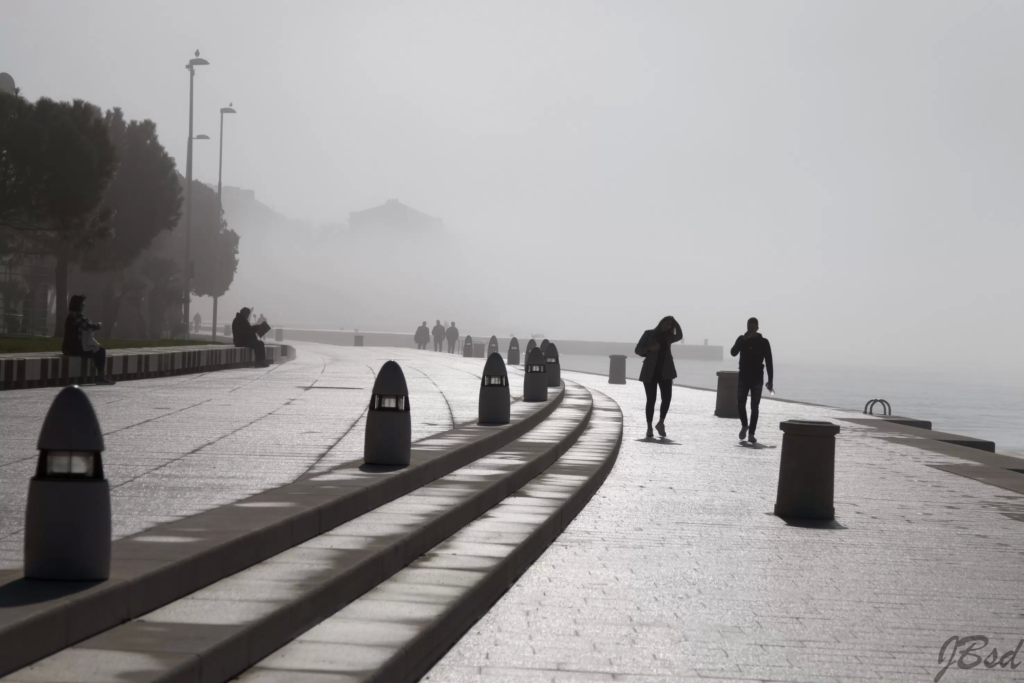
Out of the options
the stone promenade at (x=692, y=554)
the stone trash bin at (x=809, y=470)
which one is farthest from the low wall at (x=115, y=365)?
the stone trash bin at (x=809, y=470)

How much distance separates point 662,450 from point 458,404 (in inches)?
183

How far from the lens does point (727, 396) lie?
22.7 m

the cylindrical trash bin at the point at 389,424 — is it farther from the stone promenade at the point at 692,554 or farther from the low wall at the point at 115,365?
the low wall at the point at 115,365

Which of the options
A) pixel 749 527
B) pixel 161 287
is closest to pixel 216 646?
pixel 749 527

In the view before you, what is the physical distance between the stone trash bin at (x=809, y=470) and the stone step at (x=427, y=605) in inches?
76.7

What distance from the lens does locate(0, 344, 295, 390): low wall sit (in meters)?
19.9

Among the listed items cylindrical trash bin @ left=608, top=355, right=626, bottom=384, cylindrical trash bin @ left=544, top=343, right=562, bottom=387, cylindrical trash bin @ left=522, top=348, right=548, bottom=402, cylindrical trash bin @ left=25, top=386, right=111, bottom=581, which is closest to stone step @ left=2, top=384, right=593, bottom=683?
cylindrical trash bin @ left=25, top=386, right=111, bottom=581

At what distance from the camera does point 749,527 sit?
9453mm

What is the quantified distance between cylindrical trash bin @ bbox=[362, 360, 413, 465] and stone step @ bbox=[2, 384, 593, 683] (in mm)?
388

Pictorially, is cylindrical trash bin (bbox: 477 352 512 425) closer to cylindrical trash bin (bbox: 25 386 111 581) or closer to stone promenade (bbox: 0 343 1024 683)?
stone promenade (bbox: 0 343 1024 683)

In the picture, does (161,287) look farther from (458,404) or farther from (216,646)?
(216,646)

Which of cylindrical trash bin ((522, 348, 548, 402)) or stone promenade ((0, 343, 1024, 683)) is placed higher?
cylindrical trash bin ((522, 348, 548, 402))

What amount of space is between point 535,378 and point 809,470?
9835 millimetres

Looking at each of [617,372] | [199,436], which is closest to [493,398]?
[199,436]
